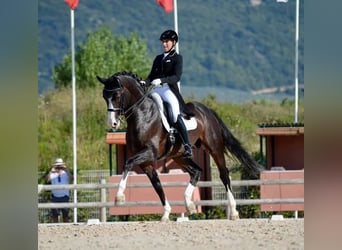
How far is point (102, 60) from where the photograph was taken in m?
22.7

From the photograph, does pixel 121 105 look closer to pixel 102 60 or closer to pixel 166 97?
pixel 166 97

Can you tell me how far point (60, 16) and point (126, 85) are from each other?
2598cm

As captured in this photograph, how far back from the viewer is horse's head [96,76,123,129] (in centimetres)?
638

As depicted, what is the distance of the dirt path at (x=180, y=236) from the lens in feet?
19.4

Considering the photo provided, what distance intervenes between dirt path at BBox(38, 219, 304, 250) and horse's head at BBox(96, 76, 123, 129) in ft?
2.94

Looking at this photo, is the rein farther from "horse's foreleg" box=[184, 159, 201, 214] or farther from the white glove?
"horse's foreleg" box=[184, 159, 201, 214]

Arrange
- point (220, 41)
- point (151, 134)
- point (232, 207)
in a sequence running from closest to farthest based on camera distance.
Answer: point (151, 134) < point (232, 207) < point (220, 41)

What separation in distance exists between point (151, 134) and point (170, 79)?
19.1 inches

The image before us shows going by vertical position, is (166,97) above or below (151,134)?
above

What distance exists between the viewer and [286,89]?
107 ft

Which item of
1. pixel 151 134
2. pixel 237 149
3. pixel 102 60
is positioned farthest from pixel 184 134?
pixel 102 60
